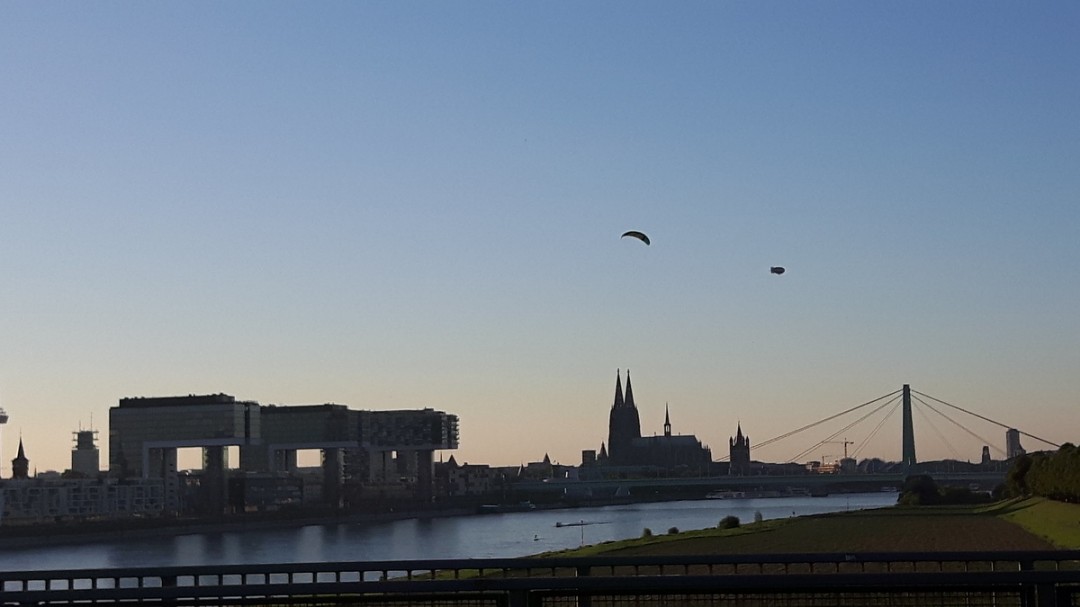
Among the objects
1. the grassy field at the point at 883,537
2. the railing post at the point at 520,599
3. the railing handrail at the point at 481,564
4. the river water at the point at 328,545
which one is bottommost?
the river water at the point at 328,545

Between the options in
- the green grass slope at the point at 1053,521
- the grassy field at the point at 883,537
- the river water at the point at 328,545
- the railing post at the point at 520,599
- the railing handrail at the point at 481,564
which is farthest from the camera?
the river water at the point at 328,545

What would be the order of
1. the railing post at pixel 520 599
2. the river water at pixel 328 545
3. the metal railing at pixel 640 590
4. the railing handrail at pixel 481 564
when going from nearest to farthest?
1. the metal railing at pixel 640 590
2. the railing post at pixel 520 599
3. the railing handrail at pixel 481 564
4. the river water at pixel 328 545

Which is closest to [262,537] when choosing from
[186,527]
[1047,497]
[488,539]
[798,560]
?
[186,527]

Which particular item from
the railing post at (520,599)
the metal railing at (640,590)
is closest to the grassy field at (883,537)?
the metal railing at (640,590)

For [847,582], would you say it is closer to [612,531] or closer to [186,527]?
[612,531]

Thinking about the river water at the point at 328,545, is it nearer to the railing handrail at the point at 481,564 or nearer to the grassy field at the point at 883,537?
the grassy field at the point at 883,537

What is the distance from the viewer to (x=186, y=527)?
650ft

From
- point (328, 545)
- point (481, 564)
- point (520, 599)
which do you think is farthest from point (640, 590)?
point (328, 545)

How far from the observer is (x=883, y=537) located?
245 ft

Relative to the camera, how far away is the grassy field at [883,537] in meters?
63.0

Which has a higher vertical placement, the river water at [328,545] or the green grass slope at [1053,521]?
the green grass slope at [1053,521]

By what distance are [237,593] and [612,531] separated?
14529 centimetres

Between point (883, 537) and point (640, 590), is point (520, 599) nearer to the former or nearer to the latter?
point (640, 590)

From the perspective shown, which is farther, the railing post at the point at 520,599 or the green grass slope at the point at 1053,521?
the green grass slope at the point at 1053,521
